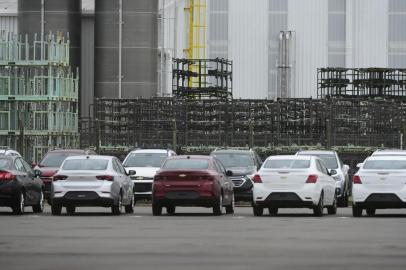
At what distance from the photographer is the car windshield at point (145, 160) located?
42441 millimetres

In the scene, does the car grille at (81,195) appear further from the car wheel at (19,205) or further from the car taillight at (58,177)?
the car wheel at (19,205)

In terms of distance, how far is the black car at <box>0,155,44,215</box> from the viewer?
33594 millimetres

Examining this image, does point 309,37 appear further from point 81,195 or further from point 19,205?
point 19,205

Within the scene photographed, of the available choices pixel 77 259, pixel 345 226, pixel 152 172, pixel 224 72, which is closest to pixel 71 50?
pixel 224 72

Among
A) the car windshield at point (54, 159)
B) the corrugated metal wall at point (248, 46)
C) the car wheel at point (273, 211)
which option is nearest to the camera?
the car wheel at point (273, 211)

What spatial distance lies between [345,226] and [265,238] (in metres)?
5.20

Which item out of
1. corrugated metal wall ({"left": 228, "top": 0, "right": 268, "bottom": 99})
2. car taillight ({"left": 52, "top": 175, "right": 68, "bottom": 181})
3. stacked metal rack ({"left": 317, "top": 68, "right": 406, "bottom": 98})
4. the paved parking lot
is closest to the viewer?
the paved parking lot

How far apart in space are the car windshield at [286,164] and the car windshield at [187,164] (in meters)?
1.53

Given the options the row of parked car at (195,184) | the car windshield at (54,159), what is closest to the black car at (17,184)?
the row of parked car at (195,184)

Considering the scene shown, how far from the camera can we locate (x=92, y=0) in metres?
78.9

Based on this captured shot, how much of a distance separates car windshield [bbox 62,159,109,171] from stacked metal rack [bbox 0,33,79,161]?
954 inches

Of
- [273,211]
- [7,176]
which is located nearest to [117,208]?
[7,176]

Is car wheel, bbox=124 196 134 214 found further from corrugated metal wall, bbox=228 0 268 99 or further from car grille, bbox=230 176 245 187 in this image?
corrugated metal wall, bbox=228 0 268 99

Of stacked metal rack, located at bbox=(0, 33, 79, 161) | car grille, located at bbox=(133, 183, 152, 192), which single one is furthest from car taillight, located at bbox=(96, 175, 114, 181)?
stacked metal rack, located at bbox=(0, 33, 79, 161)
